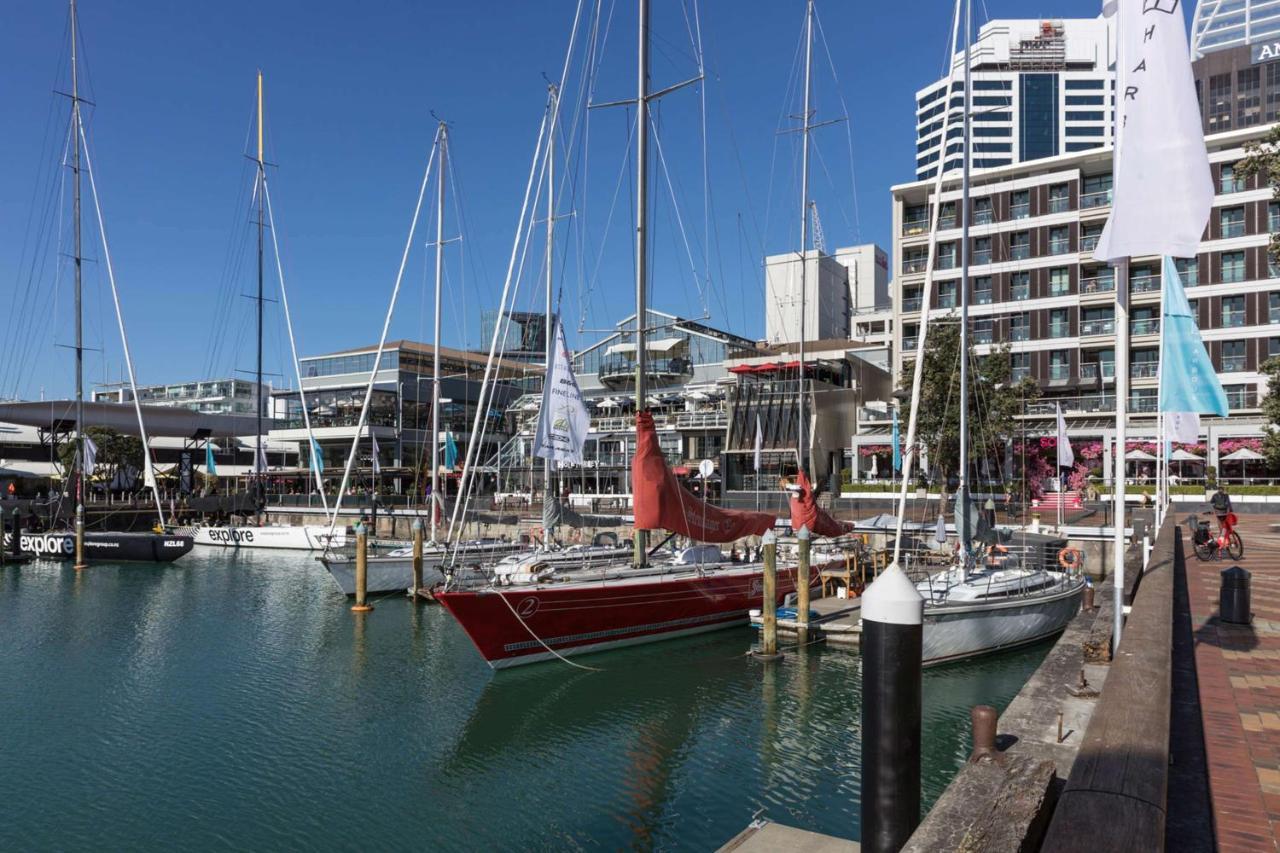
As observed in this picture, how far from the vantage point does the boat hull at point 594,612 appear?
744 inches

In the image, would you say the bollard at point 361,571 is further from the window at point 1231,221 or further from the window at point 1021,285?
the window at point 1231,221

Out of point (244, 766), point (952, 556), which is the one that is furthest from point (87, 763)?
point (952, 556)

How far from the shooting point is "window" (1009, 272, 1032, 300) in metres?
60.1

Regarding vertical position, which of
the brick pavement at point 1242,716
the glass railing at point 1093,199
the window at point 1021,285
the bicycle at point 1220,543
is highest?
the glass railing at point 1093,199

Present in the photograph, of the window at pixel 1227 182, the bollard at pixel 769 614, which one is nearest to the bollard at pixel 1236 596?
the bollard at pixel 769 614

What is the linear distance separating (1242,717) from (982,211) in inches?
2439

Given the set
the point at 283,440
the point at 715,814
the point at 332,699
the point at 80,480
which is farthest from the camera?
the point at 283,440

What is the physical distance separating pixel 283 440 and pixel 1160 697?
291 feet

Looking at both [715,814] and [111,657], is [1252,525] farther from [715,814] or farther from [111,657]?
[111,657]

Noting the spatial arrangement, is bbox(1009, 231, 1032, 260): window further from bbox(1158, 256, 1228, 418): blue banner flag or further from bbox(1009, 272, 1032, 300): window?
bbox(1158, 256, 1228, 418): blue banner flag

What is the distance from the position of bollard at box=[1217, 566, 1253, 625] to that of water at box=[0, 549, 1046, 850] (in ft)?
15.3

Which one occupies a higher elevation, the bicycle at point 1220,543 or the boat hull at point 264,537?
the bicycle at point 1220,543

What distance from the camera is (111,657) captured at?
22.0m

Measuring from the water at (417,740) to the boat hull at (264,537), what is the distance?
20.3 meters
